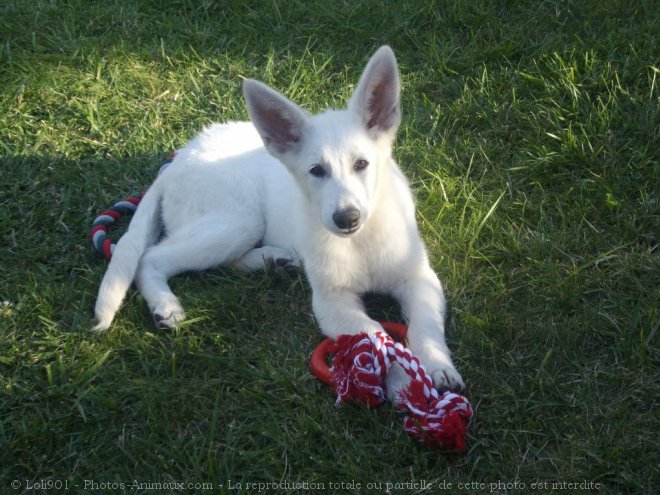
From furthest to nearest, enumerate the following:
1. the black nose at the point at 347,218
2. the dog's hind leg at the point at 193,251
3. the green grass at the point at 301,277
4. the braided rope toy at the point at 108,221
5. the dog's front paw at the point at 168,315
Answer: the braided rope toy at the point at 108,221 < the dog's hind leg at the point at 193,251 < the dog's front paw at the point at 168,315 < the black nose at the point at 347,218 < the green grass at the point at 301,277

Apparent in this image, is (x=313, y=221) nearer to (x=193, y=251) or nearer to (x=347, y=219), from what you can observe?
(x=347, y=219)

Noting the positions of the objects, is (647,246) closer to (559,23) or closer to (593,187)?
(593,187)

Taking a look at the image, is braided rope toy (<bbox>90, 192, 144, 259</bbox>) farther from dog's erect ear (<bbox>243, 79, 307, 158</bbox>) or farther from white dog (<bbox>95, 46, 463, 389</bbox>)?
dog's erect ear (<bbox>243, 79, 307, 158</bbox>)

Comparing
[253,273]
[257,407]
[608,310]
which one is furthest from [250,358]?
[608,310]

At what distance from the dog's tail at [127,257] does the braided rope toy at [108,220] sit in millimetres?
177

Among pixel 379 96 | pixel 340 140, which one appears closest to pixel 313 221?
pixel 340 140

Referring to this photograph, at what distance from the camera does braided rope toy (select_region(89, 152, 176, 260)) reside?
388 cm

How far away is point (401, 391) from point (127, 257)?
1569 millimetres

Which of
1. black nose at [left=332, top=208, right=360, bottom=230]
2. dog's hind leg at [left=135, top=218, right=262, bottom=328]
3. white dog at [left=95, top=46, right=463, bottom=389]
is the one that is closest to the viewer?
black nose at [left=332, top=208, right=360, bottom=230]

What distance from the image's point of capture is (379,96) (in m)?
3.30

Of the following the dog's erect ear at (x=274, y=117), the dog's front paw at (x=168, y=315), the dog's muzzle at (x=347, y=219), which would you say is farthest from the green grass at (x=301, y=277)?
the dog's erect ear at (x=274, y=117)

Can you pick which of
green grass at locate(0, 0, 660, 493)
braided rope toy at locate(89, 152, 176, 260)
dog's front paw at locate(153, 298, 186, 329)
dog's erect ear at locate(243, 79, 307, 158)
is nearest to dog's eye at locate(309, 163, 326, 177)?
dog's erect ear at locate(243, 79, 307, 158)

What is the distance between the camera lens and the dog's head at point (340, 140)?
3047mm

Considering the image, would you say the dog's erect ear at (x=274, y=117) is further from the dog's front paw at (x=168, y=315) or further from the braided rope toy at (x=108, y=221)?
the braided rope toy at (x=108, y=221)
